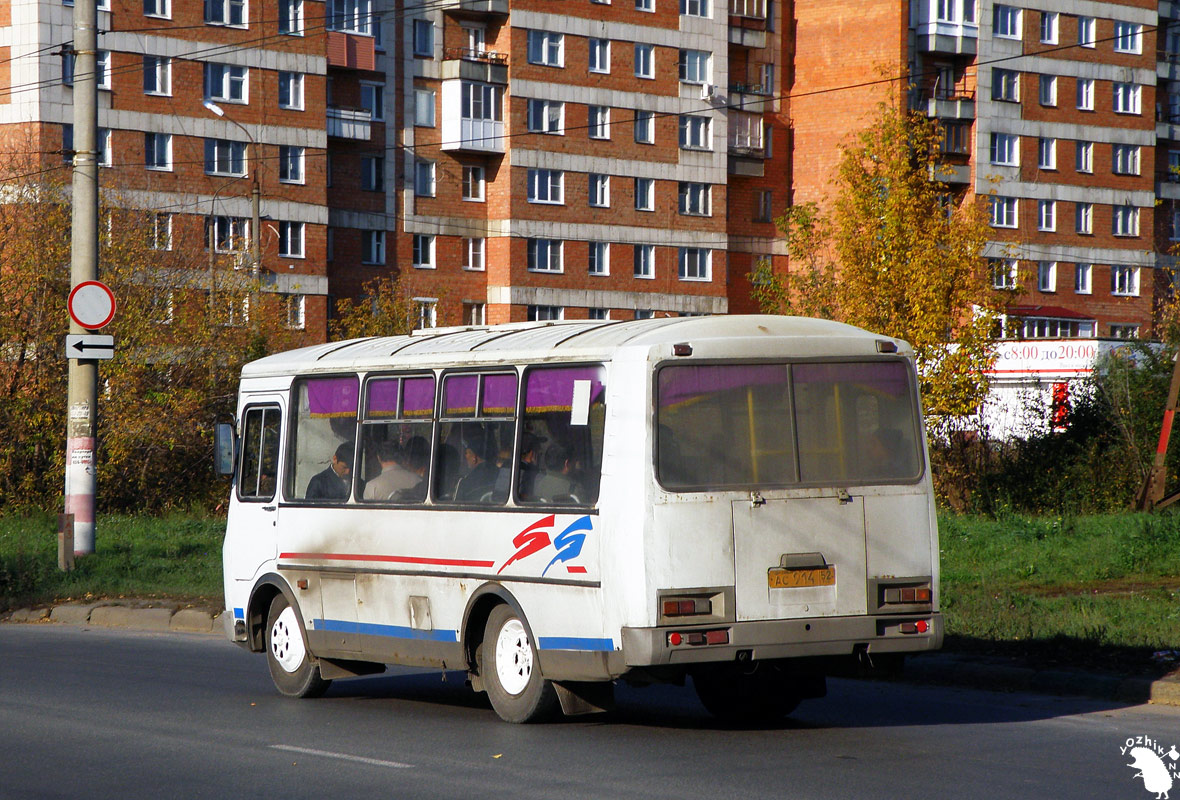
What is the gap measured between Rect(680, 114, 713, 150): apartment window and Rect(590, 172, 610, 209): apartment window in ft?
15.1

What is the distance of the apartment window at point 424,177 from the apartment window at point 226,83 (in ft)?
28.4

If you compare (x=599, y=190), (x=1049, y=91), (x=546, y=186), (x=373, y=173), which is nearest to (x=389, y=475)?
(x=373, y=173)

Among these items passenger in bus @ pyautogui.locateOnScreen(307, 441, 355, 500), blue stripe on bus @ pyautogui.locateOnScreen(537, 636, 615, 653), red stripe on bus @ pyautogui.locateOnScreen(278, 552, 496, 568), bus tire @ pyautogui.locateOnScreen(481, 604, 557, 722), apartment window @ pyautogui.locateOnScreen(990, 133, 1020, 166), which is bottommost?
bus tire @ pyautogui.locateOnScreen(481, 604, 557, 722)

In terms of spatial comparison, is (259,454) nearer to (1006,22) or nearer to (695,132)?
(695,132)

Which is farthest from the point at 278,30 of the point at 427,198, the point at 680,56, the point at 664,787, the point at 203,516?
the point at 664,787

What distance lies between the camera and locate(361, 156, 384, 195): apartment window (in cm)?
6869

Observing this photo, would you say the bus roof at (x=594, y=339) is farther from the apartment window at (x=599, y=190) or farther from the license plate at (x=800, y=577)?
the apartment window at (x=599, y=190)

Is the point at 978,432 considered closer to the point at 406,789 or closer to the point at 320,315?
the point at 406,789

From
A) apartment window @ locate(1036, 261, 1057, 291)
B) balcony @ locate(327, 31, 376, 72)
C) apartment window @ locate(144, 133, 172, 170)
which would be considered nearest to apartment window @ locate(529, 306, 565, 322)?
balcony @ locate(327, 31, 376, 72)

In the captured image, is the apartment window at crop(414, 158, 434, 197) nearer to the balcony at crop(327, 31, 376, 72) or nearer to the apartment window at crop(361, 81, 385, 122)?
the apartment window at crop(361, 81, 385, 122)

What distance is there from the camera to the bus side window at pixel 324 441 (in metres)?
12.8

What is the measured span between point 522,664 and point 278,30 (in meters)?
57.4

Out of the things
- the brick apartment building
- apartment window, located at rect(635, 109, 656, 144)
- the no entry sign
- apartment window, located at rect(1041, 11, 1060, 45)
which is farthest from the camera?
apartment window, located at rect(1041, 11, 1060, 45)

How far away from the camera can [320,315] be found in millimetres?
65938
